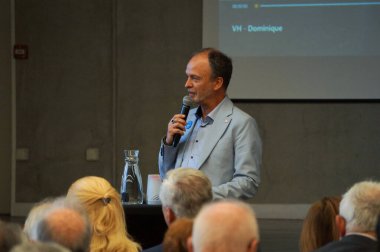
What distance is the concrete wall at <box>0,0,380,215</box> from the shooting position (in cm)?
834

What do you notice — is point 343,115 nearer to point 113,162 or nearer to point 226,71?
point 113,162

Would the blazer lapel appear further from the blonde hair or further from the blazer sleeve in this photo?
the blonde hair

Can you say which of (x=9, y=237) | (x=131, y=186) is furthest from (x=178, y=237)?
(x=131, y=186)

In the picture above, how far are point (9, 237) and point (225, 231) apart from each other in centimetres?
56

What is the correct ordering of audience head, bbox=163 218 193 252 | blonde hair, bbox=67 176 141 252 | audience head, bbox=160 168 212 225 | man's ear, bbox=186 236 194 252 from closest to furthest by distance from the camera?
1. man's ear, bbox=186 236 194 252
2. audience head, bbox=163 218 193 252
3. audience head, bbox=160 168 212 225
4. blonde hair, bbox=67 176 141 252

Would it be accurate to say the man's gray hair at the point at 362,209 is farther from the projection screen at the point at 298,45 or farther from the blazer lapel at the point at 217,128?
the projection screen at the point at 298,45

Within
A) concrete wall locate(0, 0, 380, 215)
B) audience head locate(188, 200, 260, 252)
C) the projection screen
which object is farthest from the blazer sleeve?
concrete wall locate(0, 0, 380, 215)

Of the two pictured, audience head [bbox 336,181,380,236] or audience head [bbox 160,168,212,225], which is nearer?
audience head [bbox 336,181,380,236]

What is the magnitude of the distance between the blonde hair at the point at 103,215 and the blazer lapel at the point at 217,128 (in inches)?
35.1

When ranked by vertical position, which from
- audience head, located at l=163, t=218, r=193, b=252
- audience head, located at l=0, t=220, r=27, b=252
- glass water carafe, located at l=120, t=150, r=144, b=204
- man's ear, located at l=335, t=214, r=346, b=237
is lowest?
glass water carafe, located at l=120, t=150, r=144, b=204

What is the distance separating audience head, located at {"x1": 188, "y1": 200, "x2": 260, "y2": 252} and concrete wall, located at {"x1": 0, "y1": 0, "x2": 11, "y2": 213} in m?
7.11

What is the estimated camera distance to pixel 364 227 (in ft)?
8.58

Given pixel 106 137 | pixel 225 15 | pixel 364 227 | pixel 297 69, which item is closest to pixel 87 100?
pixel 106 137

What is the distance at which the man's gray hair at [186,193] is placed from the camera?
283 cm
